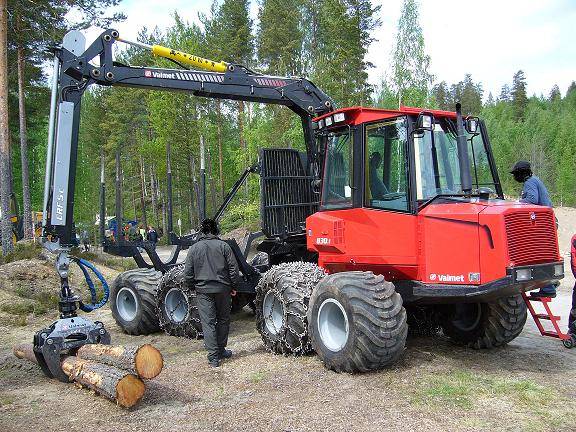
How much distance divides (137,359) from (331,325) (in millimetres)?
2252

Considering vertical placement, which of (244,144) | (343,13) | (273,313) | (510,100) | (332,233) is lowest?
(273,313)

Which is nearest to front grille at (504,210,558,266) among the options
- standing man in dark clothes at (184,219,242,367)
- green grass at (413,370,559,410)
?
green grass at (413,370,559,410)

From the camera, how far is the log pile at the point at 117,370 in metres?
5.24

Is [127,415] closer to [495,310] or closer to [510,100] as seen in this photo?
[495,310]

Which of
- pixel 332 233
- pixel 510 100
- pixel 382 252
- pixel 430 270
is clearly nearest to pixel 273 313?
pixel 332 233

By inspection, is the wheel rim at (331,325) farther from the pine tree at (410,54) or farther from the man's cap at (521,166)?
the pine tree at (410,54)

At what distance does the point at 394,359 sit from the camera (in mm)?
5926

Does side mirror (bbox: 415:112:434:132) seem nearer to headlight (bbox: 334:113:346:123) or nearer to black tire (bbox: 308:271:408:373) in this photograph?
headlight (bbox: 334:113:346:123)

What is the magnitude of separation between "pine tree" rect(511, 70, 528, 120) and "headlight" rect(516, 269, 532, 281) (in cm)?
8264

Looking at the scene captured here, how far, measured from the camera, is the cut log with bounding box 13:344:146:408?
17.1 ft

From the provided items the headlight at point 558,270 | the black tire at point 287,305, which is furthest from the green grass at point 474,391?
the black tire at point 287,305

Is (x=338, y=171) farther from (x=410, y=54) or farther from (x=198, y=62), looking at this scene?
(x=410, y=54)

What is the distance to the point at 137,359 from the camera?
536 centimetres

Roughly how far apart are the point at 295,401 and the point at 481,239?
2427 millimetres
